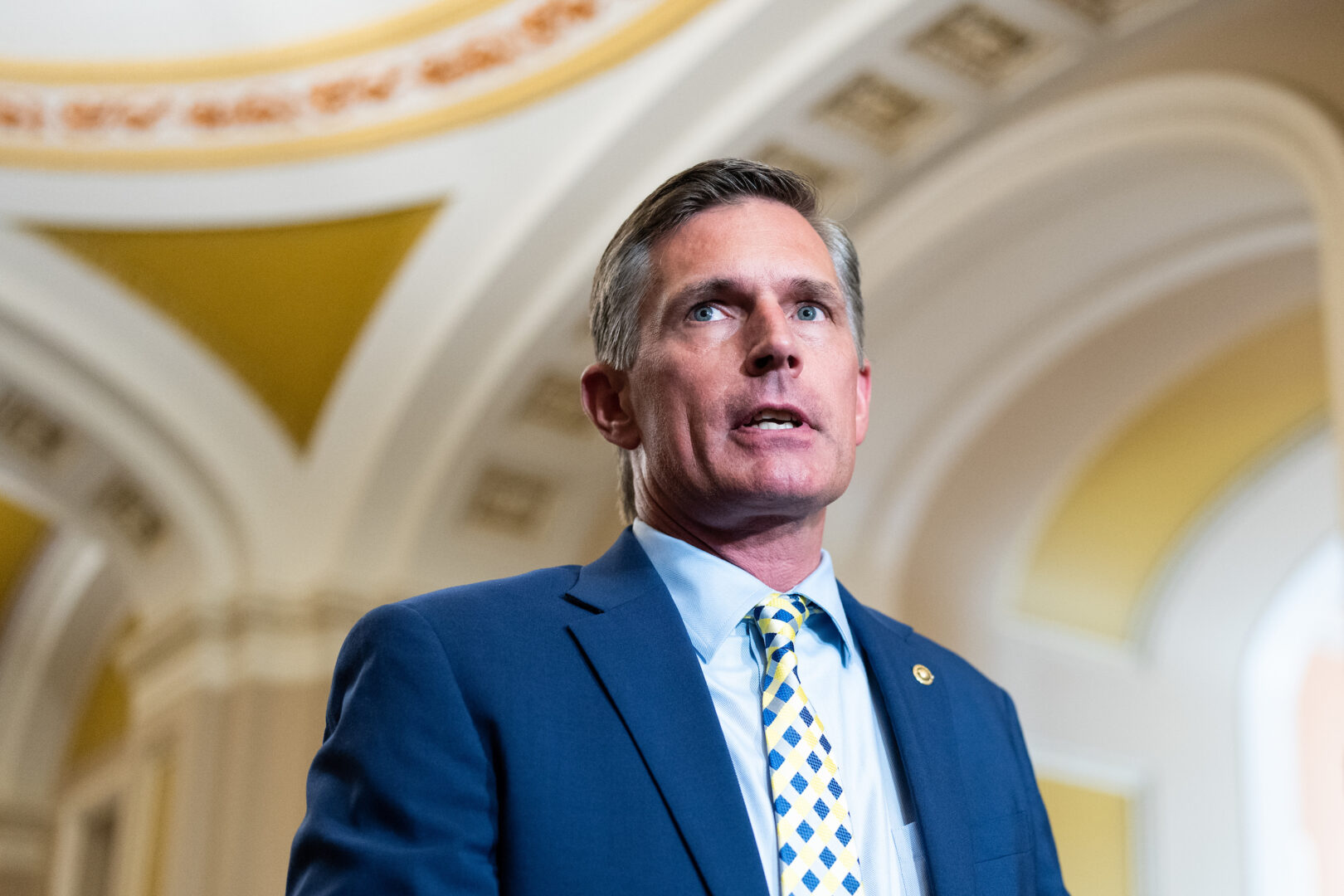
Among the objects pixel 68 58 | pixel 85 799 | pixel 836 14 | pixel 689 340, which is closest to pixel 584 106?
pixel 836 14

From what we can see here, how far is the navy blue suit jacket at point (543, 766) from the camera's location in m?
1.33

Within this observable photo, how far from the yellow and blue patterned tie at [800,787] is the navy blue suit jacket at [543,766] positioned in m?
0.07

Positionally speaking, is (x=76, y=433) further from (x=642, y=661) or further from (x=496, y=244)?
(x=642, y=661)

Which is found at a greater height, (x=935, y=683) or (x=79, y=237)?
(x=79, y=237)

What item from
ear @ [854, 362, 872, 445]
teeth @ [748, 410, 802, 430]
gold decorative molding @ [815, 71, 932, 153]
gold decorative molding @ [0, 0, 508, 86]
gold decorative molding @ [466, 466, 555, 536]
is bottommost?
teeth @ [748, 410, 802, 430]

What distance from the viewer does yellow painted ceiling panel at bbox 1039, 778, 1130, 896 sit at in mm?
7062

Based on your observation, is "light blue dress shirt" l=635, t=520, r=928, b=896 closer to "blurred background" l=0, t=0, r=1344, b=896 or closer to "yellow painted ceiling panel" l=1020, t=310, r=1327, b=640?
"blurred background" l=0, t=0, r=1344, b=896

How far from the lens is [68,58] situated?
22.4 ft

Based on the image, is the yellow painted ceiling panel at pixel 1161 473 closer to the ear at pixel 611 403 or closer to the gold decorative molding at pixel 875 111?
the gold decorative molding at pixel 875 111

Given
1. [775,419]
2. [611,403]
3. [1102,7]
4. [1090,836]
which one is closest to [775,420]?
[775,419]

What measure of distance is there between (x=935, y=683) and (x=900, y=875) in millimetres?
278

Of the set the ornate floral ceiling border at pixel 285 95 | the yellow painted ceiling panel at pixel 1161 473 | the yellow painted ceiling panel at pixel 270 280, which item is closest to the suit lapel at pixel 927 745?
the ornate floral ceiling border at pixel 285 95

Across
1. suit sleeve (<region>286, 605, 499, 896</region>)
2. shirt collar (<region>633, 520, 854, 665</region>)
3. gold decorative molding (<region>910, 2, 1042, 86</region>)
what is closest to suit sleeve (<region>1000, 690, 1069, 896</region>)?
shirt collar (<region>633, 520, 854, 665</region>)

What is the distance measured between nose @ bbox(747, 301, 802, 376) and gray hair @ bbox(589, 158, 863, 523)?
0.16 m
